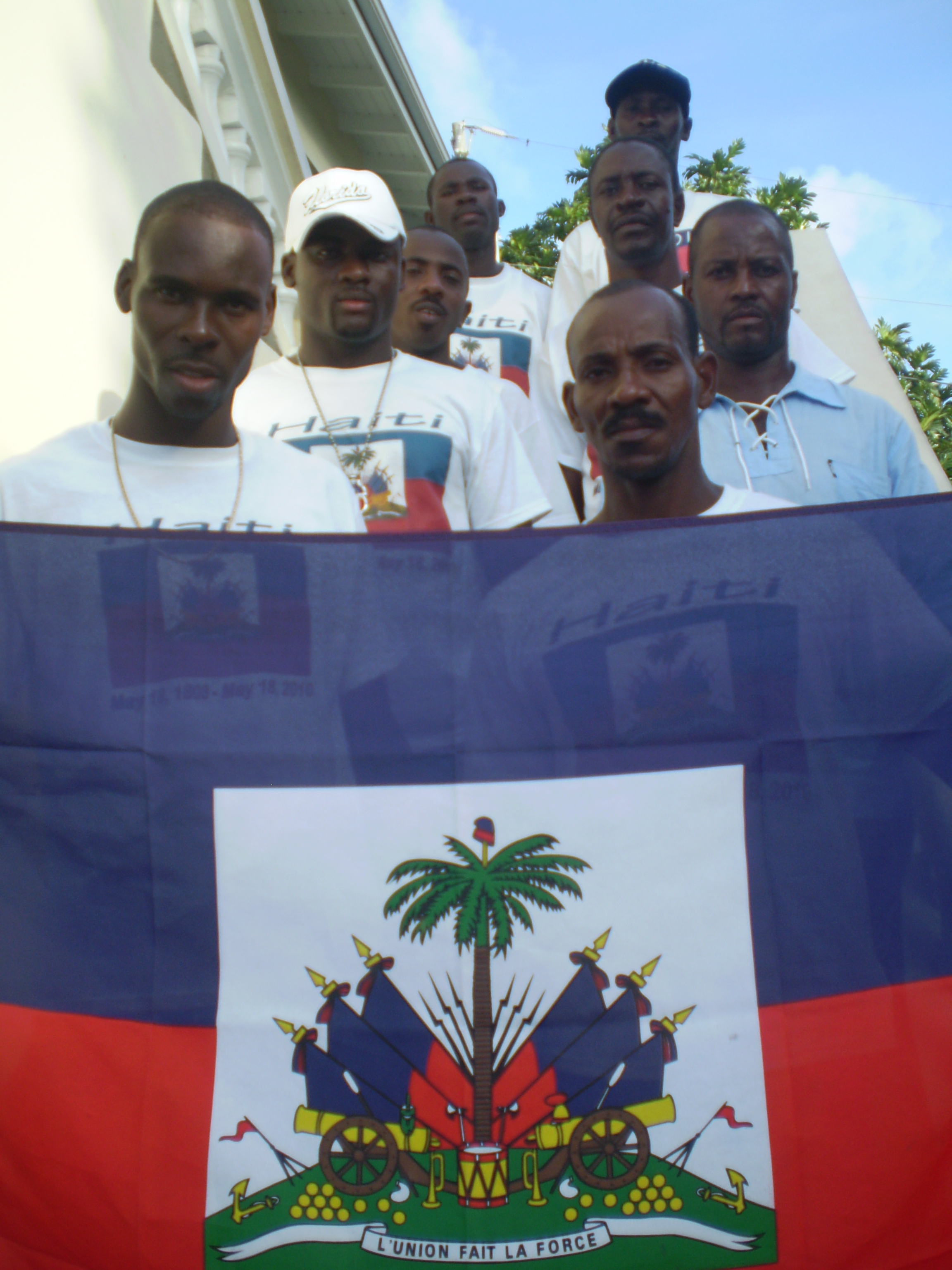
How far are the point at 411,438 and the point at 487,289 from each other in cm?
208

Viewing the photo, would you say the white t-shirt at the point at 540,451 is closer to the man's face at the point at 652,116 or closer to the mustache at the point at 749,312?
the mustache at the point at 749,312

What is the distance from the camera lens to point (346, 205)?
2811 mm

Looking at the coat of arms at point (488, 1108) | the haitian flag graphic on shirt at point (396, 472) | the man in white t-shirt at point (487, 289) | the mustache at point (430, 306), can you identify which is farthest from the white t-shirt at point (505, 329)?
the coat of arms at point (488, 1108)

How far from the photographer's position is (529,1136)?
1.85 metres

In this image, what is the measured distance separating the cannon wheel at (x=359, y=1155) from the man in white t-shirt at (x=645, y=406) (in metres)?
1.27

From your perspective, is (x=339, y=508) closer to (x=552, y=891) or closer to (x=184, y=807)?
(x=184, y=807)

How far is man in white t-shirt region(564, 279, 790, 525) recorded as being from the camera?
2.45 metres

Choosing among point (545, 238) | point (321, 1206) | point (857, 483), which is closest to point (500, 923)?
point (321, 1206)

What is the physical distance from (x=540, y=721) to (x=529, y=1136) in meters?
0.70

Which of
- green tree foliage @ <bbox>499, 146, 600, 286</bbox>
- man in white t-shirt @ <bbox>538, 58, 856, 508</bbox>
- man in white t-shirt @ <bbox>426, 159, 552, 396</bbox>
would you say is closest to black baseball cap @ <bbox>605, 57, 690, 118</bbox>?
man in white t-shirt @ <bbox>538, 58, 856, 508</bbox>

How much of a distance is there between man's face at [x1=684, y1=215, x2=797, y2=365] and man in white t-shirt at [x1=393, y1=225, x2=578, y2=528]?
0.62m

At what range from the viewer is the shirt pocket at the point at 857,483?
2883mm

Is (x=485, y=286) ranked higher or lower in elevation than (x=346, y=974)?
higher

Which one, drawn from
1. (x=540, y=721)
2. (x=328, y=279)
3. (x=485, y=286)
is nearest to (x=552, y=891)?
(x=540, y=721)
